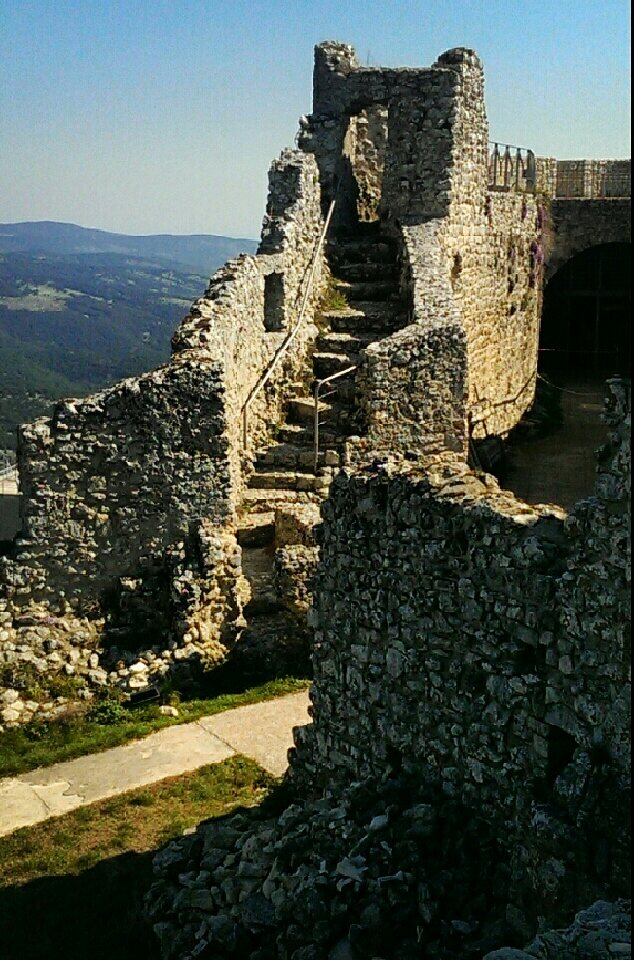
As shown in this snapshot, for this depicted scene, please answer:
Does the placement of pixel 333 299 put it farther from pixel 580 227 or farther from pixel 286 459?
pixel 580 227

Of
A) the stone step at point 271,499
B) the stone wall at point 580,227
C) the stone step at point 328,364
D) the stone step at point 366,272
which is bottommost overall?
the stone step at point 271,499

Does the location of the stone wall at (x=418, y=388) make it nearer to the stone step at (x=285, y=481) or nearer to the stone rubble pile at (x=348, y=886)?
the stone step at (x=285, y=481)

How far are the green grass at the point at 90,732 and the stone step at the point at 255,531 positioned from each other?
228cm

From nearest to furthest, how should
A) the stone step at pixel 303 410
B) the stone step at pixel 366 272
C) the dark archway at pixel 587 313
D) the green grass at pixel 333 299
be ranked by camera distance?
the stone step at pixel 303 410 → the green grass at pixel 333 299 → the stone step at pixel 366 272 → the dark archway at pixel 587 313

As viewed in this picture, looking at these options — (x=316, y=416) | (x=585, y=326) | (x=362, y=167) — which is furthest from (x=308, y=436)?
(x=585, y=326)

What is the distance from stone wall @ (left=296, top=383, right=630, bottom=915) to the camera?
21.9 feet

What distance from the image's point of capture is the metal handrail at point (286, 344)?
15.6m

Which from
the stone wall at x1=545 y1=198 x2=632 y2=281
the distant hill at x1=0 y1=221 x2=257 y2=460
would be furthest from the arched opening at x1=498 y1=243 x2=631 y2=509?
the distant hill at x1=0 y1=221 x2=257 y2=460

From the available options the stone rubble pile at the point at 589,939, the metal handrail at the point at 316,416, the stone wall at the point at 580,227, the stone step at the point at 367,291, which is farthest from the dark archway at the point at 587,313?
the stone rubble pile at the point at 589,939

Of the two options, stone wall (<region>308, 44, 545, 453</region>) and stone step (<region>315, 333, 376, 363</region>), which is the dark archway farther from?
stone step (<region>315, 333, 376, 363</region>)

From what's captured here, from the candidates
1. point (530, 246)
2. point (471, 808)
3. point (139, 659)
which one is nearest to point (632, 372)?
point (471, 808)

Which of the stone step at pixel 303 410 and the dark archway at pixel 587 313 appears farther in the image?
the dark archway at pixel 587 313

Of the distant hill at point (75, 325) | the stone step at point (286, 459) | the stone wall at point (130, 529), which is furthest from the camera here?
the distant hill at point (75, 325)

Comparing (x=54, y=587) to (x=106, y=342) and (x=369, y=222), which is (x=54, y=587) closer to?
(x=369, y=222)
